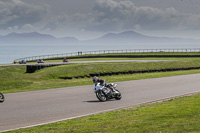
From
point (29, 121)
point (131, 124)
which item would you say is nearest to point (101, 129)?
point (131, 124)

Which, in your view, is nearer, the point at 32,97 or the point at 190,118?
the point at 190,118

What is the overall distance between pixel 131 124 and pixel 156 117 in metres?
1.38

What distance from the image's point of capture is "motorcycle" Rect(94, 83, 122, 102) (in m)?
16.1

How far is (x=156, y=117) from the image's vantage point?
1045 centimetres

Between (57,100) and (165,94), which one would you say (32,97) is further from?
(165,94)

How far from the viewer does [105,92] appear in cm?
1641

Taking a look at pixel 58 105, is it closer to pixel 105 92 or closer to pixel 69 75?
pixel 105 92

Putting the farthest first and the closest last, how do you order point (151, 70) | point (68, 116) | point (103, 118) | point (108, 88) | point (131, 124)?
point (151, 70), point (108, 88), point (68, 116), point (103, 118), point (131, 124)

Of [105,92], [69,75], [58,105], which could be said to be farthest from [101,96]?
[69,75]

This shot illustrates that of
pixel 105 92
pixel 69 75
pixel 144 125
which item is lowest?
pixel 69 75

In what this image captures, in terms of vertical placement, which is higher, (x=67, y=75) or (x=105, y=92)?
(x=105, y=92)

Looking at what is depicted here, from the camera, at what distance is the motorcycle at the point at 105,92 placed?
16.1 metres

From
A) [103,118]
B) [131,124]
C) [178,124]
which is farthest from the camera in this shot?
[103,118]

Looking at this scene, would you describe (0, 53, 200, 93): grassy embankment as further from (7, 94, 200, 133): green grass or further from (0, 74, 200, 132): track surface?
(7, 94, 200, 133): green grass
